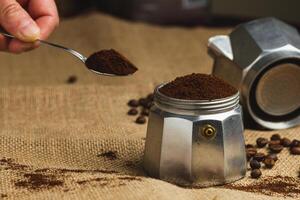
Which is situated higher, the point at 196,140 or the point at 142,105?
the point at 196,140

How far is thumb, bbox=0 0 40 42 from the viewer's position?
142 cm

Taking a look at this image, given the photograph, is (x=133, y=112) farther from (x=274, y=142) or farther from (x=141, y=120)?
(x=274, y=142)

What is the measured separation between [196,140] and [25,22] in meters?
0.44

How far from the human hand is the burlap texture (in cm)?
21

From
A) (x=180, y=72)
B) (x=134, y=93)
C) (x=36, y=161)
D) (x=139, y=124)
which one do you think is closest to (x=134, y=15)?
(x=180, y=72)

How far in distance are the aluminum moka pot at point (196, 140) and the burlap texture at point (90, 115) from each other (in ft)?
0.13

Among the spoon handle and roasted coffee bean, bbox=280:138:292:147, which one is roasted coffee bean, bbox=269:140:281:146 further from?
the spoon handle

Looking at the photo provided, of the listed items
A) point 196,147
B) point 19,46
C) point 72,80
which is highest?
point 19,46

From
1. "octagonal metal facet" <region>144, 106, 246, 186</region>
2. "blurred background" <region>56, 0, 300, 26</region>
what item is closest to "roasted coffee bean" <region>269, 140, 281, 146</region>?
"octagonal metal facet" <region>144, 106, 246, 186</region>

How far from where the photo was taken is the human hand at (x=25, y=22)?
1.42 meters

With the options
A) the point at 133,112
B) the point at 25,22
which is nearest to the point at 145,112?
the point at 133,112

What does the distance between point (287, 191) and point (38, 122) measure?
0.67 meters

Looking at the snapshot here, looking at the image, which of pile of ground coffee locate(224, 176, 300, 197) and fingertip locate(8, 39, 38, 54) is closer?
pile of ground coffee locate(224, 176, 300, 197)

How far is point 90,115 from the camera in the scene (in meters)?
1.76
